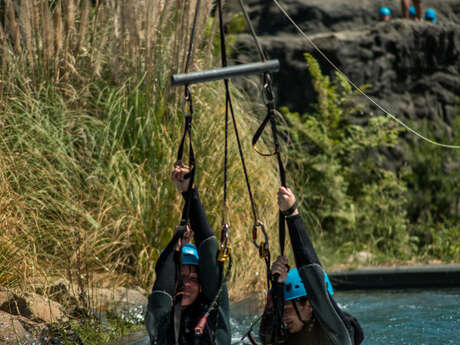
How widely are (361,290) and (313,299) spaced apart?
4359mm

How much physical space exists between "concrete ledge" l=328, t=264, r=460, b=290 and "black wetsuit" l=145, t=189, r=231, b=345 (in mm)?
3862

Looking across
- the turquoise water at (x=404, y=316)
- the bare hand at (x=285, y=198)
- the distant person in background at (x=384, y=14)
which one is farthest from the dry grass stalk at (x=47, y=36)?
the distant person in background at (x=384, y=14)

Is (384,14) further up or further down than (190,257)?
further up

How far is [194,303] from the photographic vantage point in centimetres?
360

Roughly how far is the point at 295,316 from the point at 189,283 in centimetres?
60

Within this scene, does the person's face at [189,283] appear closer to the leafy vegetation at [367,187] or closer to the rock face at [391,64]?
the leafy vegetation at [367,187]

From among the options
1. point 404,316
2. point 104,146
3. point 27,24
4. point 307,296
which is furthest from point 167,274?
point 27,24

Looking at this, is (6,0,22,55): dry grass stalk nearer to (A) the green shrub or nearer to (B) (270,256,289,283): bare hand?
(A) the green shrub

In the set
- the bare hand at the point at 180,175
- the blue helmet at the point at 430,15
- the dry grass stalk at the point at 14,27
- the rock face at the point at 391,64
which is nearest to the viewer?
the bare hand at the point at 180,175

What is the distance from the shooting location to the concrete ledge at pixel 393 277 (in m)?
7.11

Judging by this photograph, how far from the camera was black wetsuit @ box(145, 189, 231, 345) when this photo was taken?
335 centimetres

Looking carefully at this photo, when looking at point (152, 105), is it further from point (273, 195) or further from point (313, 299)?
point (313, 299)

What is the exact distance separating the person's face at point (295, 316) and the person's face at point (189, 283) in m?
0.51

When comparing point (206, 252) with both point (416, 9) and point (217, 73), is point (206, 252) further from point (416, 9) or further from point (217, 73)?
point (416, 9)
